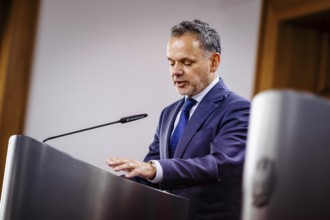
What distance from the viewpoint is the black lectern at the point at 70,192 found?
5.29 feet

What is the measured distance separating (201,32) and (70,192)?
84 centimetres

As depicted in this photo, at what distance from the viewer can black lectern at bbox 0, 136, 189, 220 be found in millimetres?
1612

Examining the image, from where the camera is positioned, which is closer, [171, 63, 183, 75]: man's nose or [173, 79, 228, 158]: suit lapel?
[173, 79, 228, 158]: suit lapel

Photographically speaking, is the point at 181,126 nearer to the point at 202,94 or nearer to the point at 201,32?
the point at 202,94

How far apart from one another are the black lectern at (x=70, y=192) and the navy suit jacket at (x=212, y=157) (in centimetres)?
14

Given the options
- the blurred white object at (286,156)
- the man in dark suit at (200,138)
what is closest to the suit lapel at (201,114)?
the man in dark suit at (200,138)

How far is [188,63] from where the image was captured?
87.0 inches

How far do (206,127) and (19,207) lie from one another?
0.70 metres

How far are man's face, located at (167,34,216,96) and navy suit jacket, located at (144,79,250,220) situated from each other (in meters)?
0.07

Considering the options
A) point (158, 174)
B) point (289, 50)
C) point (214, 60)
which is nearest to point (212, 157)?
point (158, 174)

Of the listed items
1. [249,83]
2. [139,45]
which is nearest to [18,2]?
[139,45]

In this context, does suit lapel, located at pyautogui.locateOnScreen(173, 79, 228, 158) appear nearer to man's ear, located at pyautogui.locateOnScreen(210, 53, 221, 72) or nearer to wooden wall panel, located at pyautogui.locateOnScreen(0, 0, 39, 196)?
man's ear, located at pyautogui.locateOnScreen(210, 53, 221, 72)

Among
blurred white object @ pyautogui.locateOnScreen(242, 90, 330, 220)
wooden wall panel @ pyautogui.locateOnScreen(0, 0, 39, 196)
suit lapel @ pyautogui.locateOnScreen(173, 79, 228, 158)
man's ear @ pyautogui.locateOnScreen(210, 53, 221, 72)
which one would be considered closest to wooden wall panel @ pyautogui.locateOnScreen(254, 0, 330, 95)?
wooden wall panel @ pyautogui.locateOnScreen(0, 0, 39, 196)

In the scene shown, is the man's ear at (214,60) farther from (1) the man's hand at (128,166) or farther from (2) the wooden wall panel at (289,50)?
(2) the wooden wall panel at (289,50)
